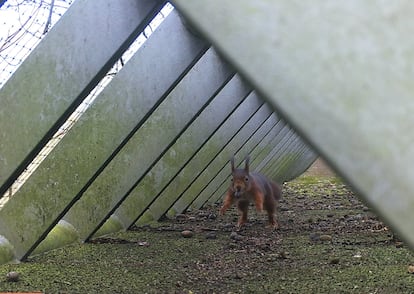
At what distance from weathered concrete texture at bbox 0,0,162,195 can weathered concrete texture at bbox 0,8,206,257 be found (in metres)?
0.32

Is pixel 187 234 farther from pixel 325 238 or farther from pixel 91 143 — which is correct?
pixel 91 143

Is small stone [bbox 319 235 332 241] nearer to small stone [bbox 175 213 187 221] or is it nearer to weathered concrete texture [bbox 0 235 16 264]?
small stone [bbox 175 213 187 221]

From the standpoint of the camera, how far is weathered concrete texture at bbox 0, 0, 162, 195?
5.90 ft

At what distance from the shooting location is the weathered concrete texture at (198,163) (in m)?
3.85

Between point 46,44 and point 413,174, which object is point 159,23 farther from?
point 413,174

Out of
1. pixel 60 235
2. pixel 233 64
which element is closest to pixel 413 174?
pixel 233 64

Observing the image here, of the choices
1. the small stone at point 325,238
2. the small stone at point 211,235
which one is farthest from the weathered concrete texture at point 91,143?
the small stone at point 325,238

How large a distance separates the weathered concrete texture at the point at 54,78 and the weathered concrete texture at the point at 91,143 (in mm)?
317

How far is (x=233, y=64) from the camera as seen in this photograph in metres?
0.62

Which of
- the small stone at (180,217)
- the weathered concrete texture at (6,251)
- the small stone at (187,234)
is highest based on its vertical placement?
the small stone at (187,234)

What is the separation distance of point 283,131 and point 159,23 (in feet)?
16.0

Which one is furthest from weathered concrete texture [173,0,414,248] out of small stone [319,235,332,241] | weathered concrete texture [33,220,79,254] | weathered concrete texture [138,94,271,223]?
weathered concrete texture [138,94,271,223]

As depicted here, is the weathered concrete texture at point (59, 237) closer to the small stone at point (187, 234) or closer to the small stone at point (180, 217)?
the small stone at point (187, 234)

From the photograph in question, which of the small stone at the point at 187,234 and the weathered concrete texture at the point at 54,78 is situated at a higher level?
the weathered concrete texture at the point at 54,78
